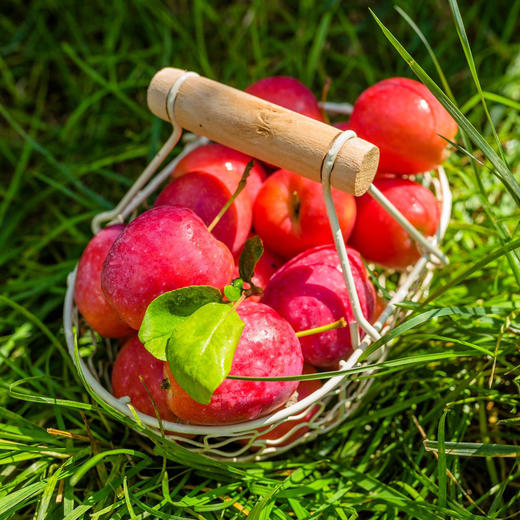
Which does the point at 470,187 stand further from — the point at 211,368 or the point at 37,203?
the point at 37,203

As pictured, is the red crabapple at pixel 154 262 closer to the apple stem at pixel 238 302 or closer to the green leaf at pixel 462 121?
the apple stem at pixel 238 302

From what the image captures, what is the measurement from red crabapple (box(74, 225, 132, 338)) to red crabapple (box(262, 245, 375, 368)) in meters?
0.29

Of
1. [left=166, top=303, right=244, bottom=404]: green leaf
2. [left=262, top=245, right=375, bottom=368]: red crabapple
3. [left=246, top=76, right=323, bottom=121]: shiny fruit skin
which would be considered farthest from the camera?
[left=246, top=76, right=323, bottom=121]: shiny fruit skin

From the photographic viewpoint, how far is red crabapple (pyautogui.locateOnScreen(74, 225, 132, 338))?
1.02 m

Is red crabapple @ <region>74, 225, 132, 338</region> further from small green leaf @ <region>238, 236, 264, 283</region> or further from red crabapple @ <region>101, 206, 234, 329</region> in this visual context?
small green leaf @ <region>238, 236, 264, 283</region>

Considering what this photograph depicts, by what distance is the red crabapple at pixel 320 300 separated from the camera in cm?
96

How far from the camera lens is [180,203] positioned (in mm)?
1062

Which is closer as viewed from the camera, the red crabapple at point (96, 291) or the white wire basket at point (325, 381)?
the white wire basket at point (325, 381)

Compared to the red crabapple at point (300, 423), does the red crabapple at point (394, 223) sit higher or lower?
higher

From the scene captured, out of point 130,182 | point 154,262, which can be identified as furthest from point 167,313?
point 130,182

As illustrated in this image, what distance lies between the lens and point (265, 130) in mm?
907

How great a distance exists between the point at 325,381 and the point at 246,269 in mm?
263

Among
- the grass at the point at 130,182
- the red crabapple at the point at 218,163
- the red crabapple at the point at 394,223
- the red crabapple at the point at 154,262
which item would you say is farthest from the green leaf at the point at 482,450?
the red crabapple at the point at 218,163

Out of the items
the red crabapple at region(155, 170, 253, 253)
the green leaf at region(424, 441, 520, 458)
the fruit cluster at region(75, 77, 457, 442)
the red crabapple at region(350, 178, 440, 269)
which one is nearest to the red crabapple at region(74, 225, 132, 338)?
the fruit cluster at region(75, 77, 457, 442)
